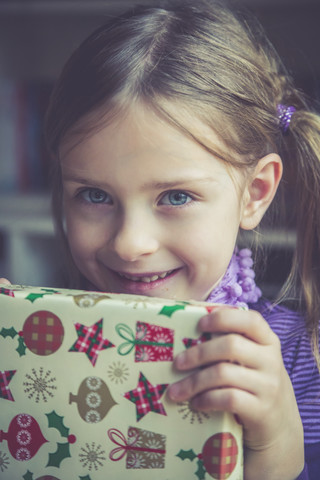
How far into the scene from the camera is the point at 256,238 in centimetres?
102

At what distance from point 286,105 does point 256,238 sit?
0.24 metres

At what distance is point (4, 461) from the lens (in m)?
0.59

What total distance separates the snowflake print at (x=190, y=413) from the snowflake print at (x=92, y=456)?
0.09 meters

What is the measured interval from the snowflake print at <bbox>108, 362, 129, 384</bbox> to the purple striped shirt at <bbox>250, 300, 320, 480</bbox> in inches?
15.4

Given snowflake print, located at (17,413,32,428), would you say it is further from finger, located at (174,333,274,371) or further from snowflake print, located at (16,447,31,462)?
finger, located at (174,333,274,371)

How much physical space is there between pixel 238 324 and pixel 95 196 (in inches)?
12.7

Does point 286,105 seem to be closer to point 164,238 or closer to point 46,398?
point 164,238

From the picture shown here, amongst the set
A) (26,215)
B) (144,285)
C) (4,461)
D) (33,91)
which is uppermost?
(33,91)

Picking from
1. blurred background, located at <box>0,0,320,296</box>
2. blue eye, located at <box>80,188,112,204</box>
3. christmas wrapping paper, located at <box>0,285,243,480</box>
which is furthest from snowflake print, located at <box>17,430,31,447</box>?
blurred background, located at <box>0,0,320,296</box>

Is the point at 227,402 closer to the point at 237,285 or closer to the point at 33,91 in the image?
the point at 237,285

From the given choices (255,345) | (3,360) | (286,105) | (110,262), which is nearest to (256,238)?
(286,105)

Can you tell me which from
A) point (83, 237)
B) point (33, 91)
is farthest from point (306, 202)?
point (33, 91)

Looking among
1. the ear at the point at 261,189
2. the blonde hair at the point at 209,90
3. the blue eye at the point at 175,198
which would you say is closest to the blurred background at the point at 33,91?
the blonde hair at the point at 209,90

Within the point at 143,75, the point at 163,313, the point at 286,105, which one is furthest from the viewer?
the point at 286,105
